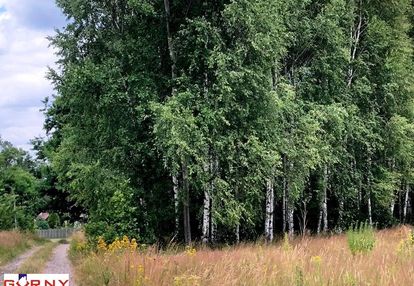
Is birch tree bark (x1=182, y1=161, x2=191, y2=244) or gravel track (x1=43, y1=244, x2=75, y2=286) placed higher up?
birch tree bark (x1=182, y1=161, x2=191, y2=244)

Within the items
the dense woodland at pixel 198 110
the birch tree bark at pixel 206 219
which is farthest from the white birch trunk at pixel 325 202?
the birch tree bark at pixel 206 219

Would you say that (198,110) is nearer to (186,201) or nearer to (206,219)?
(186,201)

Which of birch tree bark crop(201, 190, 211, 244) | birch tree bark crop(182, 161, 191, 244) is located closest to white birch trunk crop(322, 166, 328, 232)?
birch tree bark crop(201, 190, 211, 244)

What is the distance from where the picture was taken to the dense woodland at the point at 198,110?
18.1m

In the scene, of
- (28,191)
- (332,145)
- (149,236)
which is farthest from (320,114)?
(28,191)

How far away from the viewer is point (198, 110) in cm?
1830

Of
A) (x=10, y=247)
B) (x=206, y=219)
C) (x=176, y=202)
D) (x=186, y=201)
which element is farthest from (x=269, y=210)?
(x=10, y=247)

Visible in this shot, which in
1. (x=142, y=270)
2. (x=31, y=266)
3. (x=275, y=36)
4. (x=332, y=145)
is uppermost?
(x=275, y=36)

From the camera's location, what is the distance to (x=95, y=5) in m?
20.6

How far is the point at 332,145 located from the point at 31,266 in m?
14.3

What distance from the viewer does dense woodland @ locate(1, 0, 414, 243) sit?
18094mm

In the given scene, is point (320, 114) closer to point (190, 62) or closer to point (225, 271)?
point (190, 62)

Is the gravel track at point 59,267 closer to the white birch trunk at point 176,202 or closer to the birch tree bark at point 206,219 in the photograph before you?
the white birch trunk at point 176,202

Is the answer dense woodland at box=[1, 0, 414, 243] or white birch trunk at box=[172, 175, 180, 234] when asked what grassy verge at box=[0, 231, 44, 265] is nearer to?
dense woodland at box=[1, 0, 414, 243]
